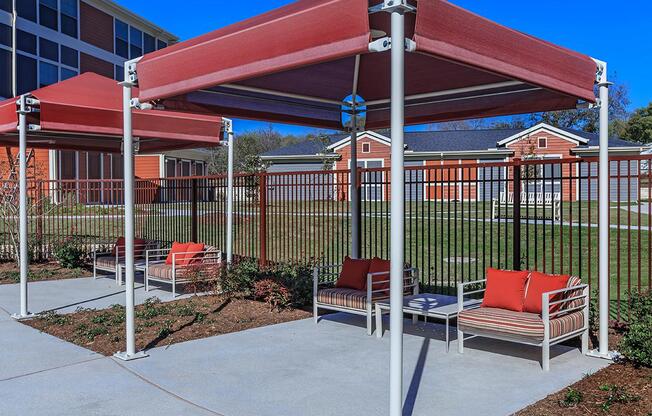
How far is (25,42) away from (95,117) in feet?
72.1

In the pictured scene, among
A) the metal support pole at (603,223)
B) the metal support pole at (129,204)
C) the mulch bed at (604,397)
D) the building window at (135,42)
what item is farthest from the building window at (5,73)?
the mulch bed at (604,397)

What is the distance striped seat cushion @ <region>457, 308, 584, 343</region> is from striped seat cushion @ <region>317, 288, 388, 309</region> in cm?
137

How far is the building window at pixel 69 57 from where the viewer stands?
2941cm

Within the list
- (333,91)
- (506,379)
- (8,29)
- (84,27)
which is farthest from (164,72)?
Result: (84,27)

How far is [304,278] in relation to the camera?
9.24 meters

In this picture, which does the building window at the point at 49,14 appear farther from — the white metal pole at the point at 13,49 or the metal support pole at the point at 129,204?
the metal support pole at the point at 129,204

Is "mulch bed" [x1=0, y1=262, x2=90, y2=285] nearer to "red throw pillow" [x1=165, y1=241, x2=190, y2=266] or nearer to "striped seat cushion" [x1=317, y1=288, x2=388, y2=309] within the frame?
"red throw pillow" [x1=165, y1=241, x2=190, y2=266]

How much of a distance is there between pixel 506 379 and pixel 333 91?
174 inches

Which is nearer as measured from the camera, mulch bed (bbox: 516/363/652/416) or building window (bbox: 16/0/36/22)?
mulch bed (bbox: 516/363/652/416)

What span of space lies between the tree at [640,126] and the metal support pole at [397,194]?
184 feet

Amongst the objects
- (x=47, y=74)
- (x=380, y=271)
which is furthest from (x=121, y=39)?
(x=380, y=271)

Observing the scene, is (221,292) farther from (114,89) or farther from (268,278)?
(114,89)

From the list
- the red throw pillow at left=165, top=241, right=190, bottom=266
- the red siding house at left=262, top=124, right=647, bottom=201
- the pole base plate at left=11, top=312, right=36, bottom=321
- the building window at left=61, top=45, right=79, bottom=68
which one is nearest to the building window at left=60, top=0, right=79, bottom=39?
the building window at left=61, top=45, right=79, bottom=68

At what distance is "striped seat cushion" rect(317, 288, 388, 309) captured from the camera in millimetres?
7284
